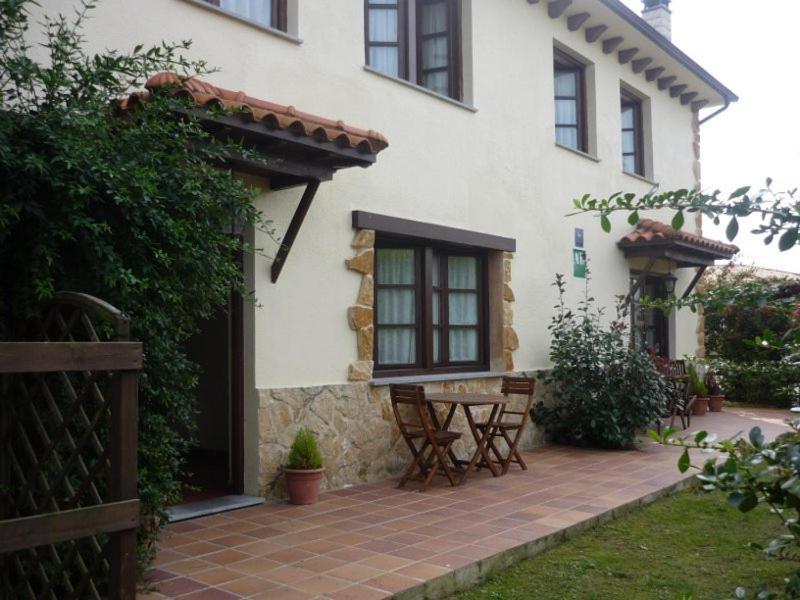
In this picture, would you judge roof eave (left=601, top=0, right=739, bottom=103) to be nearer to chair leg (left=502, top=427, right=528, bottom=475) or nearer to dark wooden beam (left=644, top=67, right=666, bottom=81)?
dark wooden beam (left=644, top=67, right=666, bottom=81)

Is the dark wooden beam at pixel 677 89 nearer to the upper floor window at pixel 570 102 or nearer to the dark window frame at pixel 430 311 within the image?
the upper floor window at pixel 570 102

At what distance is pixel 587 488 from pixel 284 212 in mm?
3435

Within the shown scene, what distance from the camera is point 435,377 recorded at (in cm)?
745

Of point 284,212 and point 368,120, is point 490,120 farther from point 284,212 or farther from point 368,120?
point 284,212

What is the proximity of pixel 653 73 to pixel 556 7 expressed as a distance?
3.22 m

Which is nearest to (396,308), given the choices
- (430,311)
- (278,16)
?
(430,311)

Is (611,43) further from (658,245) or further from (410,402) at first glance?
(410,402)

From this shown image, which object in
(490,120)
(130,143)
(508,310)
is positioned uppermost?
(490,120)

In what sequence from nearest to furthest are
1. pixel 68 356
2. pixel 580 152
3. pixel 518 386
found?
1. pixel 68 356
2. pixel 518 386
3. pixel 580 152

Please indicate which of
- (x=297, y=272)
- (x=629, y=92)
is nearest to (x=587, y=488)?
(x=297, y=272)

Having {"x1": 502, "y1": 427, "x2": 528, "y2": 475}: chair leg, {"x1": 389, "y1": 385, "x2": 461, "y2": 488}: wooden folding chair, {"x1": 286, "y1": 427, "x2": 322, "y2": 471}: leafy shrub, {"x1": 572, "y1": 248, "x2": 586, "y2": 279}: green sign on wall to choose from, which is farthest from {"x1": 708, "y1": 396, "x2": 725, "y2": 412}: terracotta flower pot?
{"x1": 286, "y1": 427, "x2": 322, "y2": 471}: leafy shrub

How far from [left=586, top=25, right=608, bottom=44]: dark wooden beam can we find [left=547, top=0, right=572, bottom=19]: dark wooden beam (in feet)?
2.95

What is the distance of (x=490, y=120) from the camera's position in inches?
328

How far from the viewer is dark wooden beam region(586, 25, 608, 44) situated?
33.4ft
